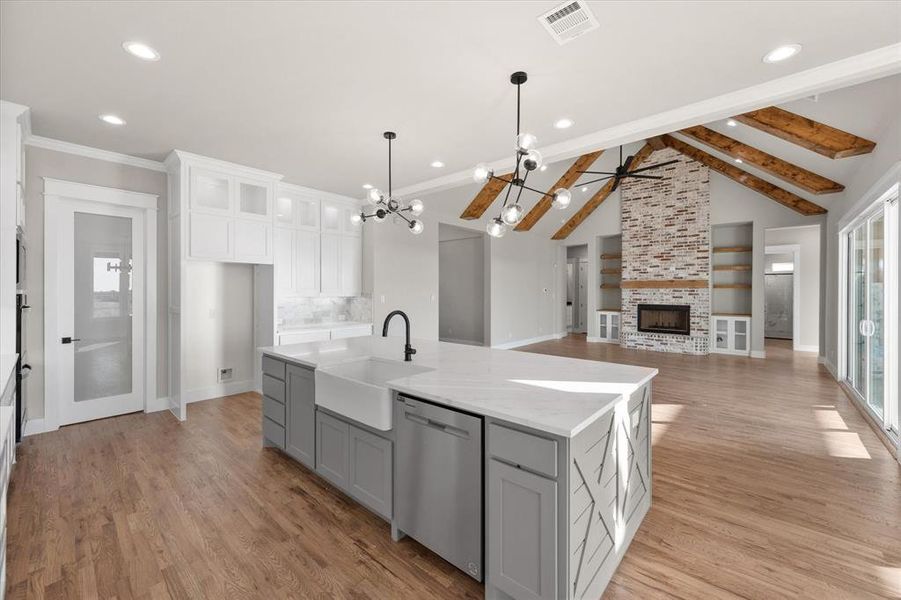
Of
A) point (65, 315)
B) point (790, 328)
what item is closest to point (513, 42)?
point (65, 315)

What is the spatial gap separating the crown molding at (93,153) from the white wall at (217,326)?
116cm

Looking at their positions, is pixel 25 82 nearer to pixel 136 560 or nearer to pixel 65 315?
pixel 65 315

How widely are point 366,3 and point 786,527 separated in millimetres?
3734

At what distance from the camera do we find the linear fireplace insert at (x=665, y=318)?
8.50 m

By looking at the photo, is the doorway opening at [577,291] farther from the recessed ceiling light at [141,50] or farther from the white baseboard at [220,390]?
the recessed ceiling light at [141,50]

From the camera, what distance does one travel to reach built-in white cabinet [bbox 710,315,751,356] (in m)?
8.02

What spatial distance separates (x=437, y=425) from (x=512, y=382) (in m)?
0.46

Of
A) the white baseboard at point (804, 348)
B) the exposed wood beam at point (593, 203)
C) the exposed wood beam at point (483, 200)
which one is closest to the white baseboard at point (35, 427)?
the exposed wood beam at point (483, 200)

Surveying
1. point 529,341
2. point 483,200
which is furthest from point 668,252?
point 483,200

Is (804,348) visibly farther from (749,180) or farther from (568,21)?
(568,21)

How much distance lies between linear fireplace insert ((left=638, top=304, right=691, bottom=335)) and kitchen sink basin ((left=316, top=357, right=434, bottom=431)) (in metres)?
7.84

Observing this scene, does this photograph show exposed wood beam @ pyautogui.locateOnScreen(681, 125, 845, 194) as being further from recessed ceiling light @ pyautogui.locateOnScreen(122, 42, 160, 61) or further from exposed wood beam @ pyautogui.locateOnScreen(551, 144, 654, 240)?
recessed ceiling light @ pyautogui.locateOnScreen(122, 42, 160, 61)

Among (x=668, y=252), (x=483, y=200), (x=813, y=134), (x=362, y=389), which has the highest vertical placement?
(x=483, y=200)

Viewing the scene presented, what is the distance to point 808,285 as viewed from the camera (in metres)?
8.48
